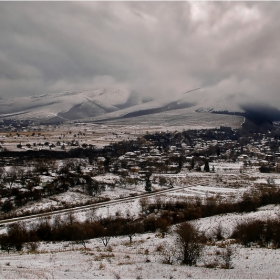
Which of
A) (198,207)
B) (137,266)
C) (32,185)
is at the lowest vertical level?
(198,207)

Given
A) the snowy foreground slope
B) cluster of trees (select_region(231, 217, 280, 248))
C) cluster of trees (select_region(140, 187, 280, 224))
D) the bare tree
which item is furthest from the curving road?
the bare tree

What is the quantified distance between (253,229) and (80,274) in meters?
9.04

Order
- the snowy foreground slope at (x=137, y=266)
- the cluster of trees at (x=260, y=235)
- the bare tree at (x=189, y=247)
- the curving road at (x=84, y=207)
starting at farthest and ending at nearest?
the curving road at (x=84, y=207) → the cluster of trees at (x=260, y=235) → the bare tree at (x=189, y=247) → the snowy foreground slope at (x=137, y=266)

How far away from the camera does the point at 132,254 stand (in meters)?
11.1

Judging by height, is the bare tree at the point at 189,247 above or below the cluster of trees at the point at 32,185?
above

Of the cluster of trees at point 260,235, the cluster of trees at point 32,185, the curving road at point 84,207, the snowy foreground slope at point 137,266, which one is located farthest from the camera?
the cluster of trees at point 32,185

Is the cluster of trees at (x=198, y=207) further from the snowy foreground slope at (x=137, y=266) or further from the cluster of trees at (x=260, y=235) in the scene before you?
the snowy foreground slope at (x=137, y=266)

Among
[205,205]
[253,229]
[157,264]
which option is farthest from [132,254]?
[205,205]

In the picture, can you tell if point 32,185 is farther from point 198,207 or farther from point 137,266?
point 137,266

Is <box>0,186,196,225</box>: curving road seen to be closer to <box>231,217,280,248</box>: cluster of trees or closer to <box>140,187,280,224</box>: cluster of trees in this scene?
<box>140,187,280,224</box>: cluster of trees

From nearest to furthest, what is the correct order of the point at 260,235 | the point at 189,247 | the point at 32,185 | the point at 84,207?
the point at 189,247 < the point at 260,235 < the point at 84,207 < the point at 32,185

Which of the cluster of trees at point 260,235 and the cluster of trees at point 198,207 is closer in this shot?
the cluster of trees at point 260,235

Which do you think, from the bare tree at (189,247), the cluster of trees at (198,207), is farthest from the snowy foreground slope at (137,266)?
the cluster of trees at (198,207)

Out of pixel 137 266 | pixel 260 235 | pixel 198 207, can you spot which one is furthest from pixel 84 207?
pixel 137 266
